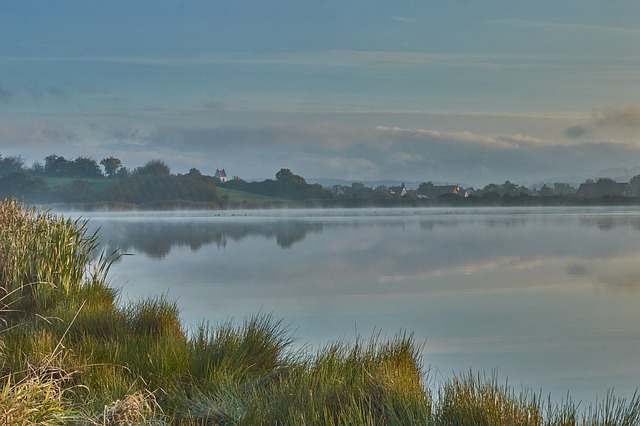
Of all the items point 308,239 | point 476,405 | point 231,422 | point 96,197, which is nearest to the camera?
point 476,405

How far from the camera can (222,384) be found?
4.86m

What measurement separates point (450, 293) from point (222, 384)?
8.31m

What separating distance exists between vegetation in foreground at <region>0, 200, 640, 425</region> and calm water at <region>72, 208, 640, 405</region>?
73 cm

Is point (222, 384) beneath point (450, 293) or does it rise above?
above

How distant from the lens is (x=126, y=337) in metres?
6.46

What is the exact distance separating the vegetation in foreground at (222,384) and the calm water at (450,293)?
28.8 inches

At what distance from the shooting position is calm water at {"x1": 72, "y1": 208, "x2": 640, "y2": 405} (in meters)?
7.70

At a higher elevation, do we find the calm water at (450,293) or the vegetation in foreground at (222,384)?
the vegetation in foreground at (222,384)

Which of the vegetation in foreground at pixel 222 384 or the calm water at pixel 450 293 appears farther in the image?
the calm water at pixel 450 293

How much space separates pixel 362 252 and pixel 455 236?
23.8ft

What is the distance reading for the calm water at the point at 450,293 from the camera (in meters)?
7.70

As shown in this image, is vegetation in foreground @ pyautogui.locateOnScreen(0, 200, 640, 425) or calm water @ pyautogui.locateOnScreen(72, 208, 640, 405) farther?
calm water @ pyautogui.locateOnScreen(72, 208, 640, 405)

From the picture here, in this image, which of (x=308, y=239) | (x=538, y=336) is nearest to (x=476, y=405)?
(x=538, y=336)

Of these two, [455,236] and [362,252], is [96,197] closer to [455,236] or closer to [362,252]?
[455,236]
